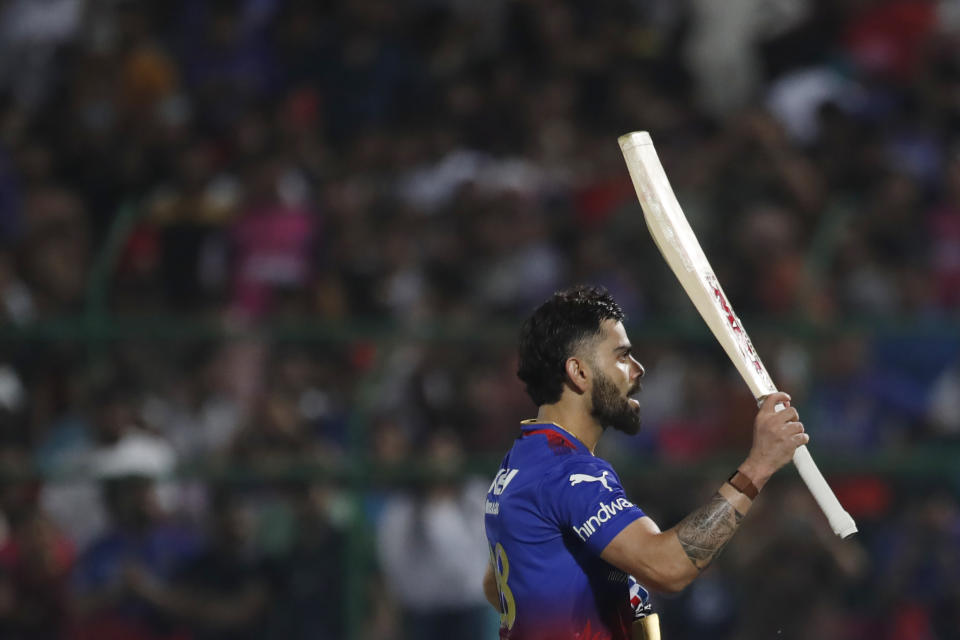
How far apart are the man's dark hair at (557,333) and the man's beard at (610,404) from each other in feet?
0.44

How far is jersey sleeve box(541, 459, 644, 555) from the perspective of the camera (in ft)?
15.6

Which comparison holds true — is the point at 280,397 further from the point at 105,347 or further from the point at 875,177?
the point at 875,177

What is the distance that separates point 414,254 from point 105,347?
7.69 ft

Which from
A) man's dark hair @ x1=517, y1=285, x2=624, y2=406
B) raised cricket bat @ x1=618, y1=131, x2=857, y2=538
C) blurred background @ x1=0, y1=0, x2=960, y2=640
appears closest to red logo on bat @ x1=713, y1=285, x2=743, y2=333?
raised cricket bat @ x1=618, y1=131, x2=857, y2=538

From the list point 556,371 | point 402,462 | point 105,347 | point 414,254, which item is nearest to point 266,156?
point 414,254

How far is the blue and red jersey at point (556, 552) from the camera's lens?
491 cm

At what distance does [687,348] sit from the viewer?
9.41m

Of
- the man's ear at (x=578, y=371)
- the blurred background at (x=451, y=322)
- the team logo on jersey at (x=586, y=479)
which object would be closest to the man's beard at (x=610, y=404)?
the man's ear at (x=578, y=371)

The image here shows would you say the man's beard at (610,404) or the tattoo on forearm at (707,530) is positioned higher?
the man's beard at (610,404)

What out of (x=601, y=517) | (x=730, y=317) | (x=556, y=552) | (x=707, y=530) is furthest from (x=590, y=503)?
(x=730, y=317)

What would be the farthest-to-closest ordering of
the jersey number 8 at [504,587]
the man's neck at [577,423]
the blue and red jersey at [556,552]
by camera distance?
the man's neck at [577,423]
the jersey number 8 at [504,587]
the blue and red jersey at [556,552]

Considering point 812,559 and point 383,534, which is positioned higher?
point 383,534

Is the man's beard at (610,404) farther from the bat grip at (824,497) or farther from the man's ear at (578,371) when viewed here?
the bat grip at (824,497)

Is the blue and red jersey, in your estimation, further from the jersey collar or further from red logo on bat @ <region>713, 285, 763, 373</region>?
red logo on bat @ <region>713, 285, 763, 373</region>
